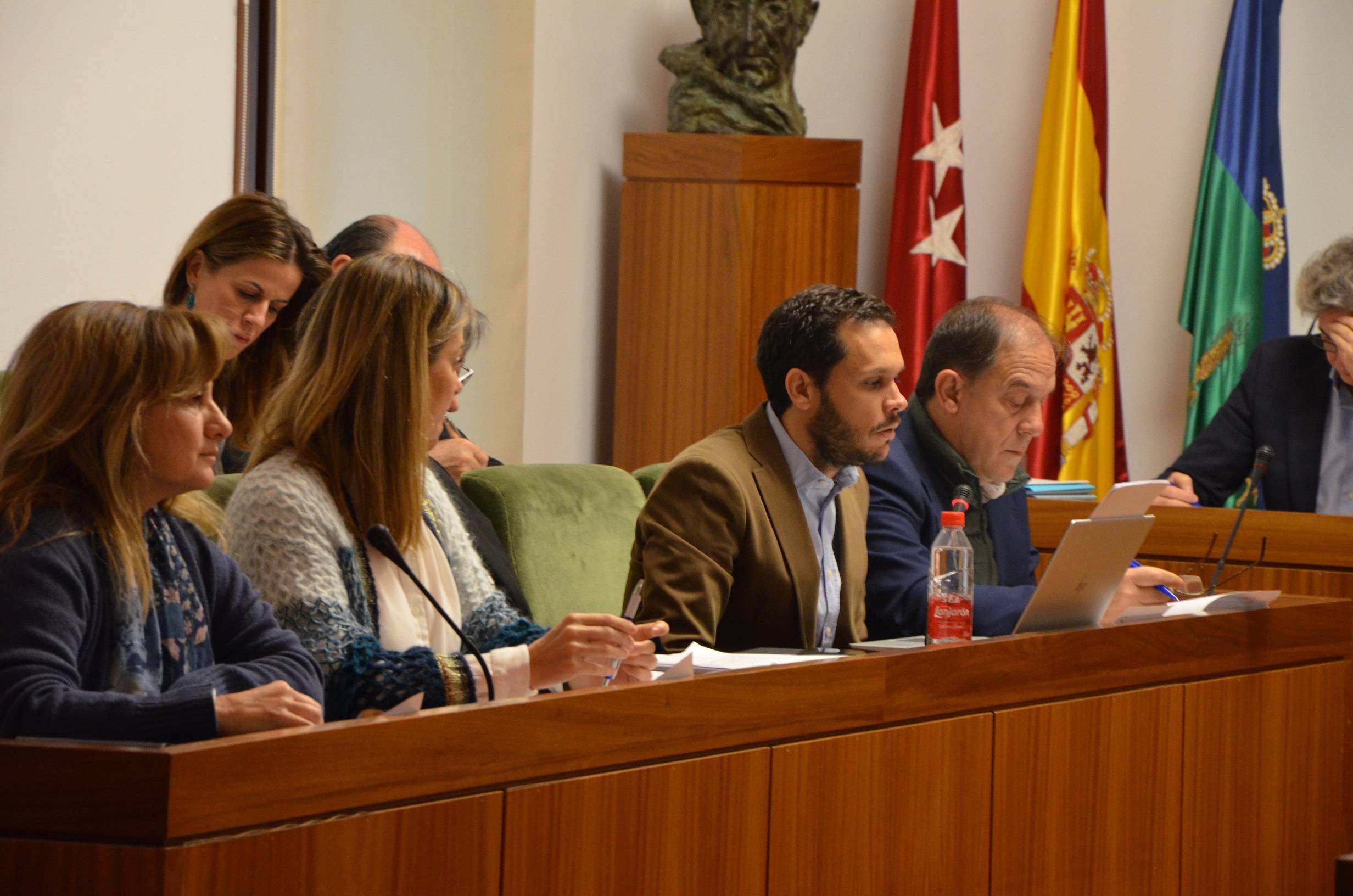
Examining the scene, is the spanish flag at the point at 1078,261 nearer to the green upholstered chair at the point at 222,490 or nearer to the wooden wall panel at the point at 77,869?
the green upholstered chair at the point at 222,490

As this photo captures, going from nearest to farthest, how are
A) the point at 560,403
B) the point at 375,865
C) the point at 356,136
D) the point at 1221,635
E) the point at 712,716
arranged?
the point at 375,865, the point at 712,716, the point at 1221,635, the point at 356,136, the point at 560,403

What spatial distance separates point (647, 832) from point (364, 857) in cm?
39

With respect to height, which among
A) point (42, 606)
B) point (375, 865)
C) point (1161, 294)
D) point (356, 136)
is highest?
point (356, 136)

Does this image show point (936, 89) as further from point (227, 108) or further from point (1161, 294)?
point (227, 108)

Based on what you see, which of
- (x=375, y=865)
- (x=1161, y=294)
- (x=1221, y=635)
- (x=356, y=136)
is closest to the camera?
(x=375, y=865)

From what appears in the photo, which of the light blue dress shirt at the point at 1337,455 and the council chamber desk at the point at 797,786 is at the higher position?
the light blue dress shirt at the point at 1337,455

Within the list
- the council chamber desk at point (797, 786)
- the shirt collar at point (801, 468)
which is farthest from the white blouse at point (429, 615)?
the shirt collar at point (801, 468)

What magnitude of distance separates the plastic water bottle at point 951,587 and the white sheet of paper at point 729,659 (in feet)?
0.85

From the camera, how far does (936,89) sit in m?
→ 6.05

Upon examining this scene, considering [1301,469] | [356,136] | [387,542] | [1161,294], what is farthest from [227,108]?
[1161,294]

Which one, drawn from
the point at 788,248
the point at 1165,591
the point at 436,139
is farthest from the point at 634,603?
the point at 788,248

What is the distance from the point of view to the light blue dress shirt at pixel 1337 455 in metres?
4.19

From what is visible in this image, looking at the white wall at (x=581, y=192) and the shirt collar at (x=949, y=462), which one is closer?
the shirt collar at (x=949, y=462)

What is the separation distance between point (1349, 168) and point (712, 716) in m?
4.86
